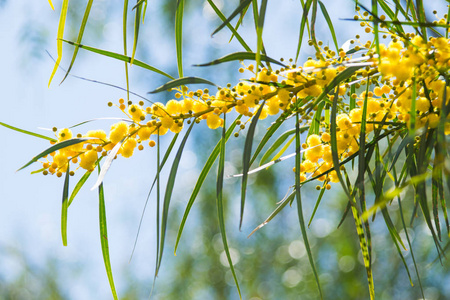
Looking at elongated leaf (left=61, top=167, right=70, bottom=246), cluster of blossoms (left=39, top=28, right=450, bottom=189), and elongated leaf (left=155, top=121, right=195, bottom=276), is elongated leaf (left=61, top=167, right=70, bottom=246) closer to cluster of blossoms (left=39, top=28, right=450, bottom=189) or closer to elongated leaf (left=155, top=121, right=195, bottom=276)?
cluster of blossoms (left=39, top=28, right=450, bottom=189)

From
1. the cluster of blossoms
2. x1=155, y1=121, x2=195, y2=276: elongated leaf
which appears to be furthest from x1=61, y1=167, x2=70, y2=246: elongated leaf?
x1=155, y1=121, x2=195, y2=276: elongated leaf

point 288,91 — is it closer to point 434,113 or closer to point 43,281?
point 434,113

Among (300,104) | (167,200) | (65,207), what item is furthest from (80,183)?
(300,104)

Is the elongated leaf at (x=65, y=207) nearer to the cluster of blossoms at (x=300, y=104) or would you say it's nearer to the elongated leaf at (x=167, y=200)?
the cluster of blossoms at (x=300, y=104)

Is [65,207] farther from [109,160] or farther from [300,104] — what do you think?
[300,104]

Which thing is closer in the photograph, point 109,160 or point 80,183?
point 109,160

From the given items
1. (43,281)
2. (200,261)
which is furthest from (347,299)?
(43,281)

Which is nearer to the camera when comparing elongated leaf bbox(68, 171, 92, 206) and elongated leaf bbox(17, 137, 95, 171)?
elongated leaf bbox(17, 137, 95, 171)

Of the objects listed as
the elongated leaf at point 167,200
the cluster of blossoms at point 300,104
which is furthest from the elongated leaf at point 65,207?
the elongated leaf at point 167,200

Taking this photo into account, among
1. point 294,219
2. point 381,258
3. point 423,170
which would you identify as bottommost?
point 381,258

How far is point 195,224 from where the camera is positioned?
390cm

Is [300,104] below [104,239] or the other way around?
the other way around

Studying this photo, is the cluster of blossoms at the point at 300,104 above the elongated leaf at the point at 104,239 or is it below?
above

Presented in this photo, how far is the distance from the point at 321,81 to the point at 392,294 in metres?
3.38
